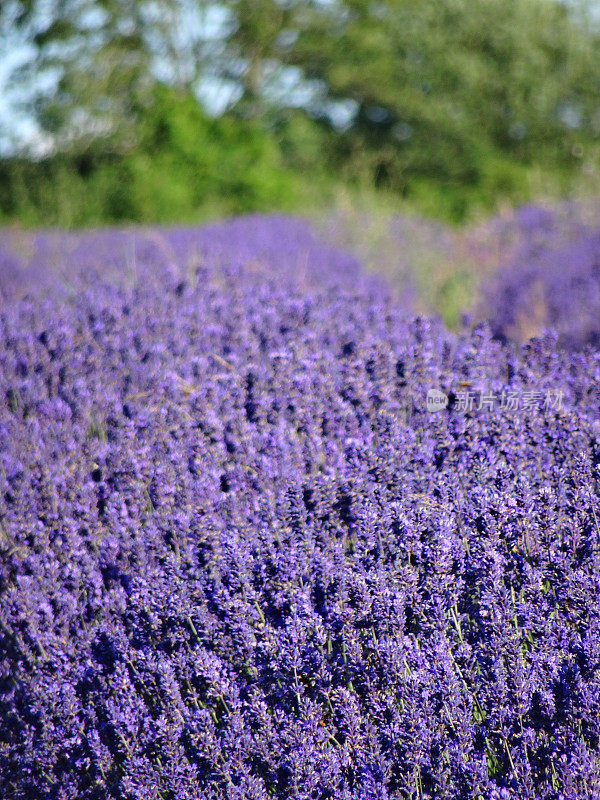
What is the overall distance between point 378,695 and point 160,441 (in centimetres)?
107

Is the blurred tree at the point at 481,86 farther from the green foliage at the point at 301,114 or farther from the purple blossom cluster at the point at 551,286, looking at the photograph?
the purple blossom cluster at the point at 551,286

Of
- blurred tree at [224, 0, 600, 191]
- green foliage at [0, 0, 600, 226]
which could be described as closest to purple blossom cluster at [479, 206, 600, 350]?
green foliage at [0, 0, 600, 226]

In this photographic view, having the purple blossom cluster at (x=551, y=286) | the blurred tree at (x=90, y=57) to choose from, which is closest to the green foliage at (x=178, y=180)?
the blurred tree at (x=90, y=57)

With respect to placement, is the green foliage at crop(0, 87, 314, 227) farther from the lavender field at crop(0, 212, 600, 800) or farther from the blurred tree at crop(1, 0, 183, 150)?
the lavender field at crop(0, 212, 600, 800)

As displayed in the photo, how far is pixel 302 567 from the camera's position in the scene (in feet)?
5.17

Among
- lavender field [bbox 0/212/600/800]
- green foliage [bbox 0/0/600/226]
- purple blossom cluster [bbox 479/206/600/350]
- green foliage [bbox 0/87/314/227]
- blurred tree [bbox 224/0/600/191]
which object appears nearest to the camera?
lavender field [bbox 0/212/600/800]

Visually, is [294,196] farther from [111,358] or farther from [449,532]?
[449,532]

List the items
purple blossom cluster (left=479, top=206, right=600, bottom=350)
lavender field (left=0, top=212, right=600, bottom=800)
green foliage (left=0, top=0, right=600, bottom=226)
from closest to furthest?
lavender field (left=0, top=212, right=600, bottom=800)
purple blossom cluster (left=479, top=206, right=600, bottom=350)
green foliage (left=0, top=0, right=600, bottom=226)

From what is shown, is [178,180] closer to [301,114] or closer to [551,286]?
[301,114]

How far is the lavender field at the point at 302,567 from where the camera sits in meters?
1.36

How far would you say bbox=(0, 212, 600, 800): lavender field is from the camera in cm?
136

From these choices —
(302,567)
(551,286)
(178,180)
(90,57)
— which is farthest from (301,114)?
(302,567)

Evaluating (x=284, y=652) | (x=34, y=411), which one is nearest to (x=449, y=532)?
(x=284, y=652)

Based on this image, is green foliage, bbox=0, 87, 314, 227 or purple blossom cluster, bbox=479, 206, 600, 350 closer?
purple blossom cluster, bbox=479, 206, 600, 350
